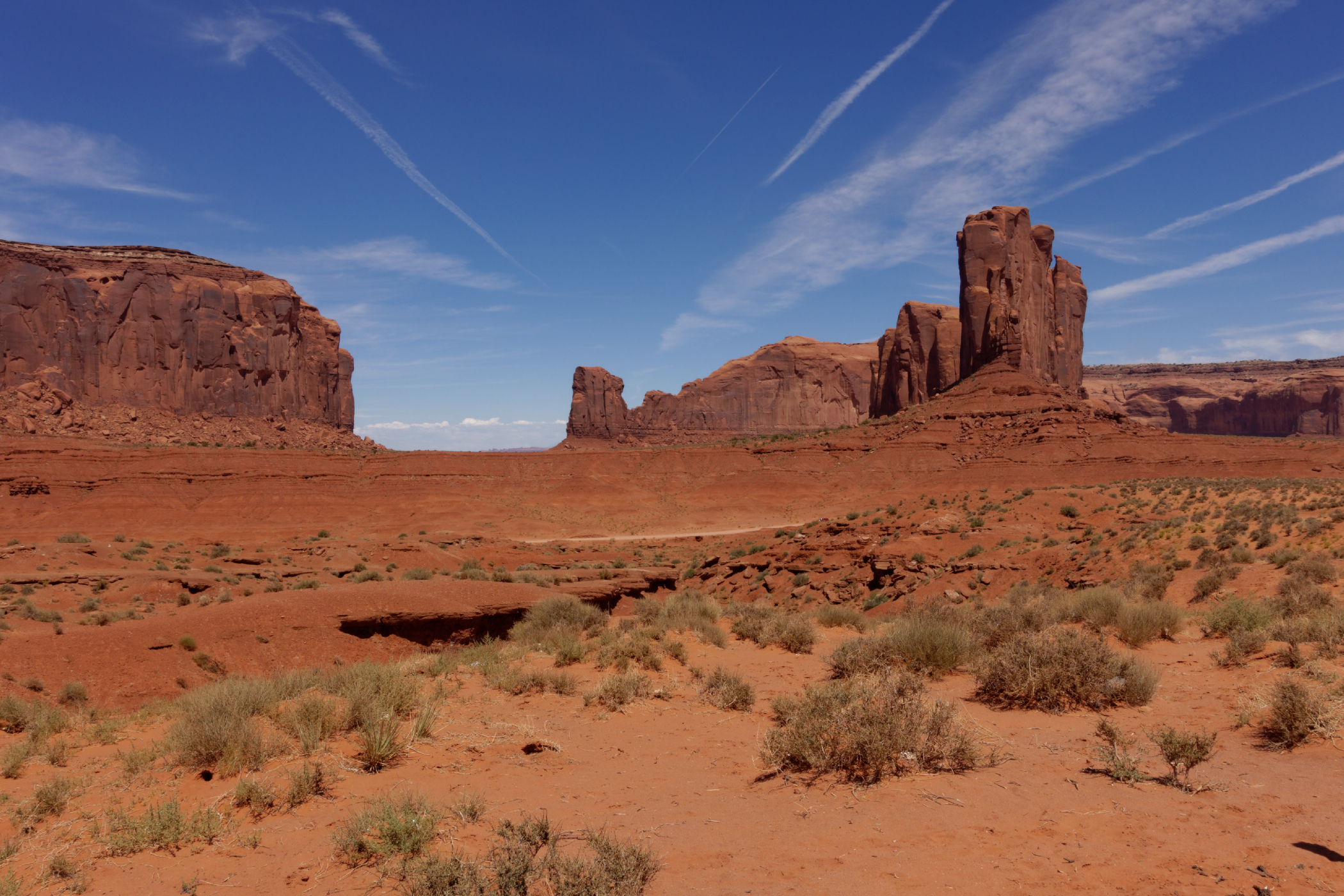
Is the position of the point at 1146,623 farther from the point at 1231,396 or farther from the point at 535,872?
the point at 1231,396

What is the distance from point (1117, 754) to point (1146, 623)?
5674 millimetres

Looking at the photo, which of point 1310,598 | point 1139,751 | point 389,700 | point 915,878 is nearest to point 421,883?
point 915,878

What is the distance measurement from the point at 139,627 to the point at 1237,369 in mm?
175494

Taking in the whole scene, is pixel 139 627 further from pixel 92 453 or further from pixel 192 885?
pixel 92 453

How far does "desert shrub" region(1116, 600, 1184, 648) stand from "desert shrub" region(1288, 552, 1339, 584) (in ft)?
12.0

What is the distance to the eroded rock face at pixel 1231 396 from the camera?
9919 centimetres

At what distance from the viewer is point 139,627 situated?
38.2 ft

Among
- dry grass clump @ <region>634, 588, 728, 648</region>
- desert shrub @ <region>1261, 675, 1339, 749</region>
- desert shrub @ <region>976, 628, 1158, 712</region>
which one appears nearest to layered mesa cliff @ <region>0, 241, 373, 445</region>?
dry grass clump @ <region>634, 588, 728, 648</region>

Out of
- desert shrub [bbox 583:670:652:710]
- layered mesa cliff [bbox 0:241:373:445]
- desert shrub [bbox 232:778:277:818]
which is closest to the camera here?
desert shrub [bbox 232:778:277:818]

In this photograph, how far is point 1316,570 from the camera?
12016 mm

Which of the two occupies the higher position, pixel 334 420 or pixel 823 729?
pixel 334 420

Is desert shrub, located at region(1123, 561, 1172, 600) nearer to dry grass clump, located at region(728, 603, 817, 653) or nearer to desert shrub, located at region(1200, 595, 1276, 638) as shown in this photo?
desert shrub, located at region(1200, 595, 1276, 638)

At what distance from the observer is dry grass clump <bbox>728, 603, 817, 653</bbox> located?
11.2m

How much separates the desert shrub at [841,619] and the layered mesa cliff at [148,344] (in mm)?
72486
